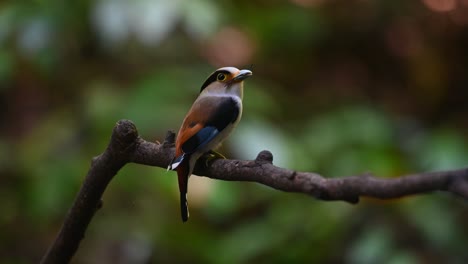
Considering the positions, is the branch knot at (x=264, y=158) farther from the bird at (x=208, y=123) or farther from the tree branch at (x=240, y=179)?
the bird at (x=208, y=123)

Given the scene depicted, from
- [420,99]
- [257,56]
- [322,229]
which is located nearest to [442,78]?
[420,99]

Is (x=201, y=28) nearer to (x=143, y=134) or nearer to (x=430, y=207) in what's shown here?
(x=143, y=134)

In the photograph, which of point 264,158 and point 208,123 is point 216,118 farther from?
point 264,158

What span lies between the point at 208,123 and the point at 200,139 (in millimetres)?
49

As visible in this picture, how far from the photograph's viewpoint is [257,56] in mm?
3041

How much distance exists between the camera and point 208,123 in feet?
3.58

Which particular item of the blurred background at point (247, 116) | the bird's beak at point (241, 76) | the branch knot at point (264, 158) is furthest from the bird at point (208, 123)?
the blurred background at point (247, 116)

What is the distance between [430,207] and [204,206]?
670mm

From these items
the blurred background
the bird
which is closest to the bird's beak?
the bird

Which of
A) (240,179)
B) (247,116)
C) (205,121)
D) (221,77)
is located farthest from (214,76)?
(247,116)

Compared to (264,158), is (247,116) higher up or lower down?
lower down

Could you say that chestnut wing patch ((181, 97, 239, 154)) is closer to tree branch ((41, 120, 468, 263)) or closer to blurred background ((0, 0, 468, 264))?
tree branch ((41, 120, 468, 263))

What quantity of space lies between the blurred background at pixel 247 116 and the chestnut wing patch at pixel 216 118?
908 millimetres

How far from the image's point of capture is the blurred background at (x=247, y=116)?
Result: 2.11 meters
